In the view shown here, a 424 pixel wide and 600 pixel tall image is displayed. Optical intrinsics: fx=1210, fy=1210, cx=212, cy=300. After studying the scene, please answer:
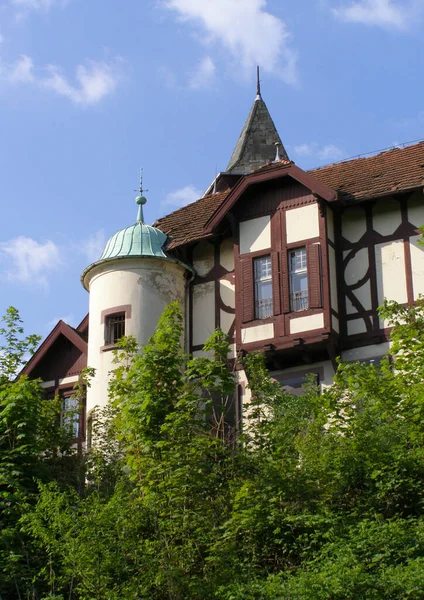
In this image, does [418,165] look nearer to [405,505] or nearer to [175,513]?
[405,505]

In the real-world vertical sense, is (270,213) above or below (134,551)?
above

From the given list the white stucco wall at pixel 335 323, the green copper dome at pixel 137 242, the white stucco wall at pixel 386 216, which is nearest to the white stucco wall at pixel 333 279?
the white stucco wall at pixel 335 323

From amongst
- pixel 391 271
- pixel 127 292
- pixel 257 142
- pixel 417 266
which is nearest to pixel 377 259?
pixel 391 271

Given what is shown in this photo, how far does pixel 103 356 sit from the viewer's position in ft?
91.8

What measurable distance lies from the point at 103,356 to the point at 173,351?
7.27 meters

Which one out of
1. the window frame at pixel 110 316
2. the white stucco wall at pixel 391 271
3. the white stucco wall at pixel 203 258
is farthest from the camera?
the white stucco wall at pixel 203 258

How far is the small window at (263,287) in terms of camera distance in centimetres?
2698

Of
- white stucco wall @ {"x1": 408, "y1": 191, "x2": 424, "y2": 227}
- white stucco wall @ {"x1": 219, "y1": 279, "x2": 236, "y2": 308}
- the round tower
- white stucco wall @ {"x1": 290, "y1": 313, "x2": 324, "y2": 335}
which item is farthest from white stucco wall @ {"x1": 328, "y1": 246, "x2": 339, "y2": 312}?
the round tower

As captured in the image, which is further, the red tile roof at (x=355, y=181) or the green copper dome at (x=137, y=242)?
the green copper dome at (x=137, y=242)

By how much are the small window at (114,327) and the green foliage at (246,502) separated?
6535 mm

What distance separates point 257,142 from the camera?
140 feet

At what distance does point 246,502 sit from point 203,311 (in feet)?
33.9

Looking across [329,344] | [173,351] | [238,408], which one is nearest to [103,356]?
[238,408]

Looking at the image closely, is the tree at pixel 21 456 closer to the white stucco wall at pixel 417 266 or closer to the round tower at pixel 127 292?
the round tower at pixel 127 292
